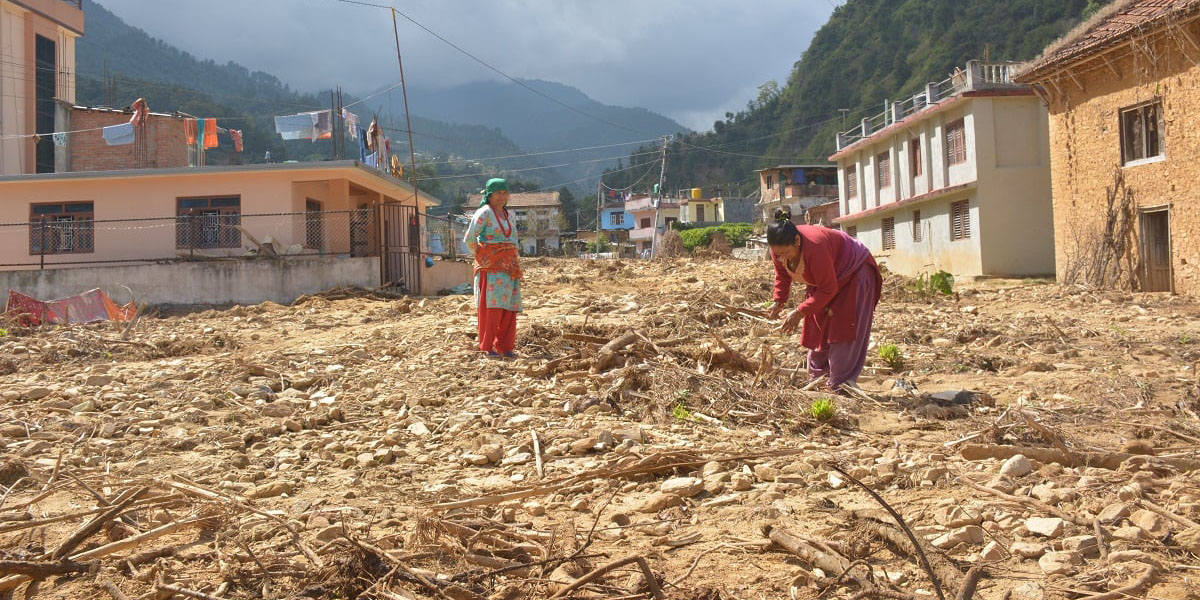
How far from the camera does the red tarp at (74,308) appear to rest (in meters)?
11.0

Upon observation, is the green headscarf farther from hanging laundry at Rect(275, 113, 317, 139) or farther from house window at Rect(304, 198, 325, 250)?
hanging laundry at Rect(275, 113, 317, 139)

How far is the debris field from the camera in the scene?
2590mm

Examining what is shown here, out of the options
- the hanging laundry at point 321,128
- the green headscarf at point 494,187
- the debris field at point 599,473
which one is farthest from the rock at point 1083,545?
the hanging laundry at point 321,128

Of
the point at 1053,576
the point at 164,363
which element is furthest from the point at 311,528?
the point at 164,363

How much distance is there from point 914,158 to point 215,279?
19.8 m

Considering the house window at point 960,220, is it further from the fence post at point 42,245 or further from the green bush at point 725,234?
the fence post at point 42,245

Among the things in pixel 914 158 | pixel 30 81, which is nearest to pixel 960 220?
pixel 914 158

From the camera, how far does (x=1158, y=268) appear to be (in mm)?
13930

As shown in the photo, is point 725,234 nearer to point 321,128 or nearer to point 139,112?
point 321,128

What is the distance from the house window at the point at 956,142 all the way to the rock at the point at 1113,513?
20.7m

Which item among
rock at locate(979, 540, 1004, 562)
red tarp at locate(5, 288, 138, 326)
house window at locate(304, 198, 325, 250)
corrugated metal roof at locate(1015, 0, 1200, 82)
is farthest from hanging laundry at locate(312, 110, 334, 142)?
rock at locate(979, 540, 1004, 562)

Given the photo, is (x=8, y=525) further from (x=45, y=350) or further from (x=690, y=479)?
(x=45, y=350)

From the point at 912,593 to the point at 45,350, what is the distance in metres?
8.44

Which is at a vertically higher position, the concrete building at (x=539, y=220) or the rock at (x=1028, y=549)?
the concrete building at (x=539, y=220)
